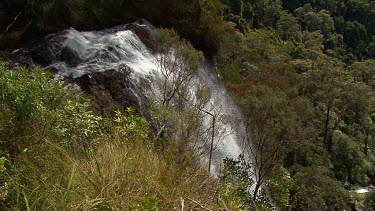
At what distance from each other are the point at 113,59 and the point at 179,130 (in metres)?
6.07

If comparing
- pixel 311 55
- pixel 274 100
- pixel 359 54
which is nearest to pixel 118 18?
pixel 274 100

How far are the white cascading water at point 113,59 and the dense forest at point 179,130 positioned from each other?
589 millimetres

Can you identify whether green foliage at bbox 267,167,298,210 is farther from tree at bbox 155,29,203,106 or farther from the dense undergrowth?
the dense undergrowth

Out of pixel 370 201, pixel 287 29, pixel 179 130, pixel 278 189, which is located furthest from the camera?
pixel 287 29

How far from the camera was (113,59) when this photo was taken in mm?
11195

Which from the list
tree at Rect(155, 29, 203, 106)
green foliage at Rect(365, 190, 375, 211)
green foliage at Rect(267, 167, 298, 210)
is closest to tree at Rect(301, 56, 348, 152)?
green foliage at Rect(365, 190, 375, 211)

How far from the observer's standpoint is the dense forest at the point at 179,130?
2.23m

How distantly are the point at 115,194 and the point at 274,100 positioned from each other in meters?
9.86

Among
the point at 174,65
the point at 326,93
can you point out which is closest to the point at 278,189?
the point at 174,65

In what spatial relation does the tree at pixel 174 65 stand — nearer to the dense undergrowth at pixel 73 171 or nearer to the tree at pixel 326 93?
the dense undergrowth at pixel 73 171

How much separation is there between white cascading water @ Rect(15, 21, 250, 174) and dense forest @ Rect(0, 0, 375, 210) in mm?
589

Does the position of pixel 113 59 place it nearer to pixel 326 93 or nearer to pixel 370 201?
pixel 370 201

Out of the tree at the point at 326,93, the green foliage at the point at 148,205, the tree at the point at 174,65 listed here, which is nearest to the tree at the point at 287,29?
the tree at the point at 326,93

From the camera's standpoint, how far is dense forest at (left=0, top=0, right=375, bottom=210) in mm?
2232
